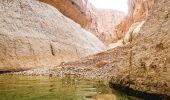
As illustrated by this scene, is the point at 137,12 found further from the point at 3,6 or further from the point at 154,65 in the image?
the point at 154,65

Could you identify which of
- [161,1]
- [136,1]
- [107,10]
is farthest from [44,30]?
[107,10]

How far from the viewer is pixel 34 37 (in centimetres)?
1867

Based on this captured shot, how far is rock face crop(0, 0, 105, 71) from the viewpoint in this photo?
16.7m

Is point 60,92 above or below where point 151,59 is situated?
below

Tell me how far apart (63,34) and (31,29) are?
3.30 m

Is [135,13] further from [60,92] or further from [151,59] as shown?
[151,59]

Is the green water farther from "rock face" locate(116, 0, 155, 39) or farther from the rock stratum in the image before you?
"rock face" locate(116, 0, 155, 39)

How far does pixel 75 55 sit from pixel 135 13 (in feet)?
50.4

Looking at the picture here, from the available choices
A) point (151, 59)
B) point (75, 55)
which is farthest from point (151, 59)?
point (75, 55)

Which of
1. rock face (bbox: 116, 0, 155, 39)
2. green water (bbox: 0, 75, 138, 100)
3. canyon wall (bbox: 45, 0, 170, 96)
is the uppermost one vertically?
rock face (bbox: 116, 0, 155, 39)

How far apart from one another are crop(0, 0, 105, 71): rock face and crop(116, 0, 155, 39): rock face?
389 inches

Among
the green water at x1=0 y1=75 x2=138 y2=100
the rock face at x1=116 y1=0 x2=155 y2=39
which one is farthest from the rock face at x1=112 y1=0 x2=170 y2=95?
the rock face at x1=116 y1=0 x2=155 y2=39

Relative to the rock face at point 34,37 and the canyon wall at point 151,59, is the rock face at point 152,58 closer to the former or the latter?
the canyon wall at point 151,59

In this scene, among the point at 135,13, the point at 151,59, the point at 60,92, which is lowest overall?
the point at 60,92
